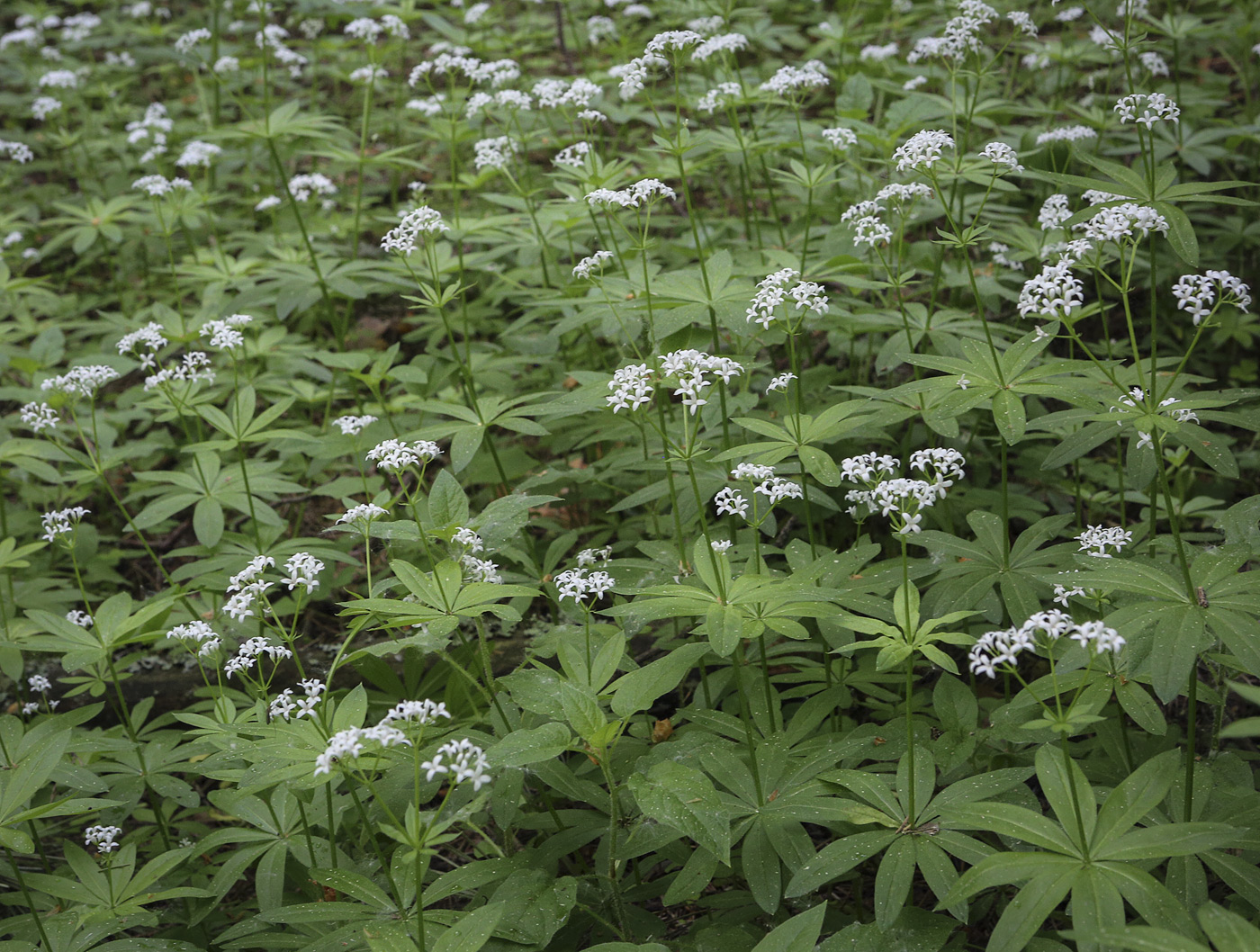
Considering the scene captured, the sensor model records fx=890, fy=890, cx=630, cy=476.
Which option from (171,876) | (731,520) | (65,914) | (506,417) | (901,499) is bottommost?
(171,876)

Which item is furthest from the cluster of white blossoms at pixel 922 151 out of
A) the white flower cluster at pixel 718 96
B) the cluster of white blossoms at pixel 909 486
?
the white flower cluster at pixel 718 96

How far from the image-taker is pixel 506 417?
360 centimetres

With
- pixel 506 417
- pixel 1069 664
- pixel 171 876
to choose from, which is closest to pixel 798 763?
pixel 1069 664

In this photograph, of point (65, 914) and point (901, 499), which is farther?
point (65, 914)

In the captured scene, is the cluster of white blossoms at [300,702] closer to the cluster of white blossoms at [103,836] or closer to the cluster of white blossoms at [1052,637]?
the cluster of white blossoms at [103,836]

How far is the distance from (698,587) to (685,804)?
695 millimetres

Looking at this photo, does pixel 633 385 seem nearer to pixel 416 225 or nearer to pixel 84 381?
pixel 416 225

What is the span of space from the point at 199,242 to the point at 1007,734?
7580 mm

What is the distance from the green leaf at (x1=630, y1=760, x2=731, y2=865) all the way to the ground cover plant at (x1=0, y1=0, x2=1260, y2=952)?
0.04 ft

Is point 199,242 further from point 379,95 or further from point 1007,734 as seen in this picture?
point 1007,734

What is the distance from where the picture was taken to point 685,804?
221 centimetres

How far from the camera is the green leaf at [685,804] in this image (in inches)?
85.2

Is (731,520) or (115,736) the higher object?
(731,520)

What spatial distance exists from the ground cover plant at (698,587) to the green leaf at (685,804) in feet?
0.04
